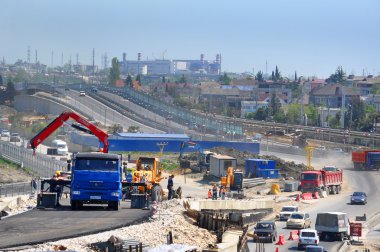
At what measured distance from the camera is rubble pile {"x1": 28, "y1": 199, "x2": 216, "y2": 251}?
2092cm

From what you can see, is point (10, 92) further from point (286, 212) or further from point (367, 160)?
point (286, 212)

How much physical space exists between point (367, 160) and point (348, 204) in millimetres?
22924

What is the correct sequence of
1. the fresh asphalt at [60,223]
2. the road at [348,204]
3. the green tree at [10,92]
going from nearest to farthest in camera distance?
1. the fresh asphalt at [60,223]
2. the road at [348,204]
3. the green tree at [10,92]

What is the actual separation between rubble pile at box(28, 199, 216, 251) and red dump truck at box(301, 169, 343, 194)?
97.6 ft

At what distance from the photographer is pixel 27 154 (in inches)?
2586

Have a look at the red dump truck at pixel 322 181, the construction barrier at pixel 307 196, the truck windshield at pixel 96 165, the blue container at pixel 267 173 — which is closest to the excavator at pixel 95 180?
the truck windshield at pixel 96 165

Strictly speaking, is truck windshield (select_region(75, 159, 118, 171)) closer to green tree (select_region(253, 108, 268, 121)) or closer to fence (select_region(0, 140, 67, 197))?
fence (select_region(0, 140, 67, 197))

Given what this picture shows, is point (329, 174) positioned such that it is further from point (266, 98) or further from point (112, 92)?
point (266, 98)

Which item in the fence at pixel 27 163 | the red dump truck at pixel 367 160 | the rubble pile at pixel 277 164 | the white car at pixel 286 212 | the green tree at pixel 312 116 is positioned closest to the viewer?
the fence at pixel 27 163

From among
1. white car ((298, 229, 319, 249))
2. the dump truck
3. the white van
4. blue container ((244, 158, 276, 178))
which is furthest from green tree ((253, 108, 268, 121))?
white car ((298, 229, 319, 249))

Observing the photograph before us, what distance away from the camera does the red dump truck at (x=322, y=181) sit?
58.5 metres

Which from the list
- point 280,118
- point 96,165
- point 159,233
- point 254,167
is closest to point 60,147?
point 254,167

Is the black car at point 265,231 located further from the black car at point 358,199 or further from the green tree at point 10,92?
the green tree at point 10,92

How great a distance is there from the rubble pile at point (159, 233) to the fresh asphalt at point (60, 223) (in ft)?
1.06
